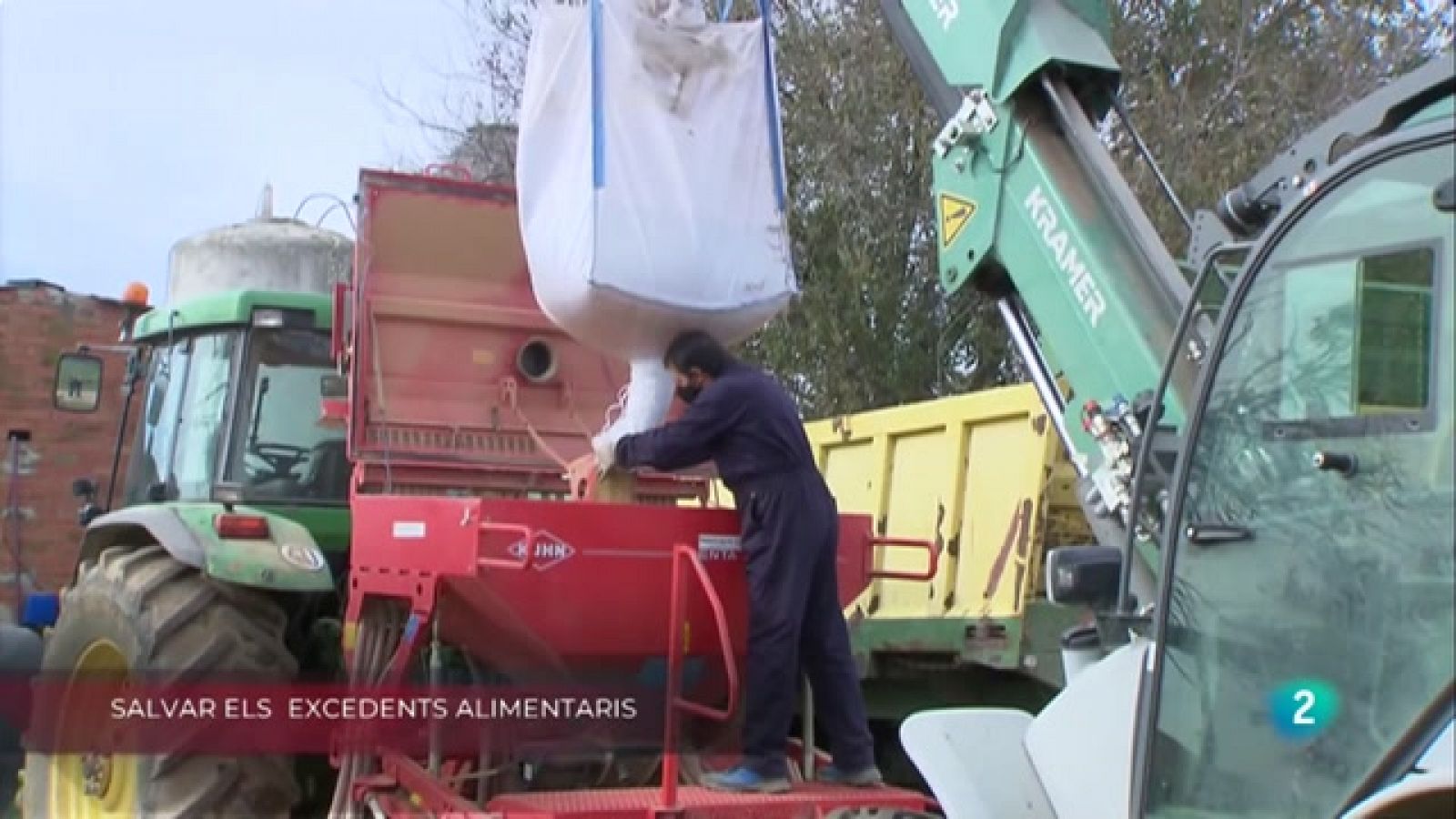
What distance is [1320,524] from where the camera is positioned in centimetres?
292

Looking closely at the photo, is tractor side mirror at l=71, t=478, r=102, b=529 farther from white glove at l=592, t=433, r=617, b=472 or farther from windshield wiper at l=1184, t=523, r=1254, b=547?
windshield wiper at l=1184, t=523, r=1254, b=547

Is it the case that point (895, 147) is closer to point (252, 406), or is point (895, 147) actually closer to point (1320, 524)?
point (252, 406)

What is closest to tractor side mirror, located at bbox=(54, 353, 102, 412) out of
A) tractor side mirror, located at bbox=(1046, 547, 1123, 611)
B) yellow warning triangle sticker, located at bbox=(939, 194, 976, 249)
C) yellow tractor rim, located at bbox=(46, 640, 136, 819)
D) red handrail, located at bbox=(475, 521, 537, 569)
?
yellow tractor rim, located at bbox=(46, 640, 136, 819)

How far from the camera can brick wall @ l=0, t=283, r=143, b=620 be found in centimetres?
938

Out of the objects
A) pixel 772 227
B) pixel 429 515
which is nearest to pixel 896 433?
pixel 772 227

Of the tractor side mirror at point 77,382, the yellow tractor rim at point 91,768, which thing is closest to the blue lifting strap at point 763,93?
the yellow tractor rim at point 91,768

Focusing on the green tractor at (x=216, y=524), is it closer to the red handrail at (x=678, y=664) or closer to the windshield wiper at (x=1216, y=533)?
the red handrail at (x=678, y=664)

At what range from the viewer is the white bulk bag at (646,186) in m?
4.47

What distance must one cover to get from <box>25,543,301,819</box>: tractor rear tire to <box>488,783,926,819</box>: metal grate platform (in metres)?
1.08

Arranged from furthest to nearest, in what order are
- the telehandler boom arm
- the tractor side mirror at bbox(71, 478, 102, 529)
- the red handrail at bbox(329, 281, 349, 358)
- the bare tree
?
the bare tree → the tractor side mirror at bbox(71, 478, 102, 529) → the red handrail at bbox(329, 281, 349, 358) → the telehandler boom arm

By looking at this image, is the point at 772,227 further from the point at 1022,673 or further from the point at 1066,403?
the point at 1022,673

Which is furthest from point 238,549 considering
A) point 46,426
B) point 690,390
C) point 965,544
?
point 46,426

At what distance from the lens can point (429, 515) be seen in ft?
14.5

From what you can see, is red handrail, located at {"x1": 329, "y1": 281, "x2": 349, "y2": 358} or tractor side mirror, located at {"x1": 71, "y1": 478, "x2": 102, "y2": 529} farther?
tractor side mirror, located at {"x1": 71, "y1": 478, "x2": 102, "y2": 529}
